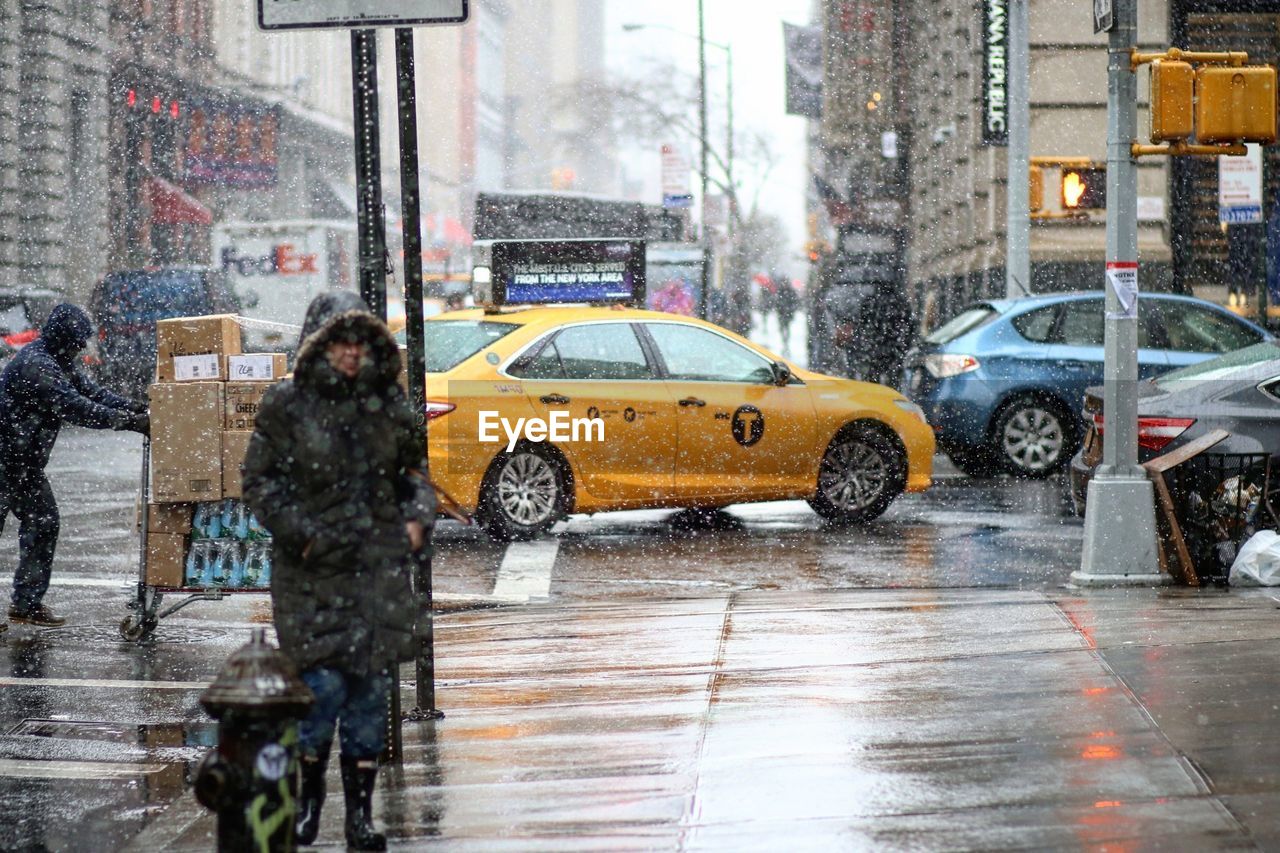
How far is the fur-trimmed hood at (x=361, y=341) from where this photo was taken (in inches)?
200

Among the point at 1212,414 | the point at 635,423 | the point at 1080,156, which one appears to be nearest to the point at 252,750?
the point at 1212,414

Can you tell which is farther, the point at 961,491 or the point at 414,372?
the point at 961,491

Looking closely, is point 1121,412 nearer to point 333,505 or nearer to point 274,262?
point 333,505

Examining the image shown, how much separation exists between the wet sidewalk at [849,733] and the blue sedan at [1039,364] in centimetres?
716

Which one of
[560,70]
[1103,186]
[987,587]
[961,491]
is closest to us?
[987,587]

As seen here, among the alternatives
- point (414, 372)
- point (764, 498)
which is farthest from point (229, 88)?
point (414, 372)

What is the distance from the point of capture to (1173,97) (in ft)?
33.4

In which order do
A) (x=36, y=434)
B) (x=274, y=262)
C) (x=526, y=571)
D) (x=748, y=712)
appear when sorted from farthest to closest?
(x=274, y=262)
(x=526, y=571)
(x=36, y=434)
(x=748, y=712)

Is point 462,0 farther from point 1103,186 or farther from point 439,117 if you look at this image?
point 439,117

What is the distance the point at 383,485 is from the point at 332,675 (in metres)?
0.56

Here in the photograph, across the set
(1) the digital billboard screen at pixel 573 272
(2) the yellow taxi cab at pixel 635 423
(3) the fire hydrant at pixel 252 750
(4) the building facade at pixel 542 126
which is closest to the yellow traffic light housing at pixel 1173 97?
(2) the yellow taxi cab at pixel 635 423

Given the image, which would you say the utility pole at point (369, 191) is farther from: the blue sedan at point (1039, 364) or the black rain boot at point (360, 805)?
the blue sedan at point (1039, 364)

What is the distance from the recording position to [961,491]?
52.7 ft

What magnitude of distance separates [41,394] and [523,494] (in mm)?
3928
